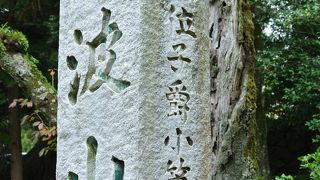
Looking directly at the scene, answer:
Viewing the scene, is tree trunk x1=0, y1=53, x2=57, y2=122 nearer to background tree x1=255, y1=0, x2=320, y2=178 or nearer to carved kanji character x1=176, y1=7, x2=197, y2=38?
carved kanji character x1=176, y1=7, x2=197, y2=38

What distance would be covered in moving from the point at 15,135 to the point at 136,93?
21.9 feet

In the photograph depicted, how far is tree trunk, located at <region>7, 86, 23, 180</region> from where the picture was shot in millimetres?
8492

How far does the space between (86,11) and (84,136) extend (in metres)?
0.59

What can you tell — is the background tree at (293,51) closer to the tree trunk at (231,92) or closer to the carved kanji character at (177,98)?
the tree trunk at (231,92)

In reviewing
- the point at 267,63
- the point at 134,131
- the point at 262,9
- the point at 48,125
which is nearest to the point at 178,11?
the point at 134,131

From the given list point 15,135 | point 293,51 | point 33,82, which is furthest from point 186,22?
point 15,135

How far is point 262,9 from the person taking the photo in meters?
7.87

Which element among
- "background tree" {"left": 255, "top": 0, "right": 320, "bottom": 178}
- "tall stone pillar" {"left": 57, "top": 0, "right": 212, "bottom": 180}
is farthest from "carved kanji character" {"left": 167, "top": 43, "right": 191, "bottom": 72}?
"background tree" {"left": 255, "top": 0, "right": 320, "bottom": 178}

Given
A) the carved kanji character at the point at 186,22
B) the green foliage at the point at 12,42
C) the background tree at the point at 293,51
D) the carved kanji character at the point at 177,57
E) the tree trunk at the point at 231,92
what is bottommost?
the carved kanji character at the point at 177,57

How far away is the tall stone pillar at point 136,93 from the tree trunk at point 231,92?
1.90m

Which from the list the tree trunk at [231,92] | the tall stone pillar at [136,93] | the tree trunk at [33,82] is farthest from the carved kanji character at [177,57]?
the tree trunk at [33,82]

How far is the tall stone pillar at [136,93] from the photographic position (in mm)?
2326

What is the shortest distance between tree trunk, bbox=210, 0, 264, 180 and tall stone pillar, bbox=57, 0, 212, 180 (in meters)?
1.90

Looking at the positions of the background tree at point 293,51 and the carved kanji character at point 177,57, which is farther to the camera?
the background tree at point 293,51
